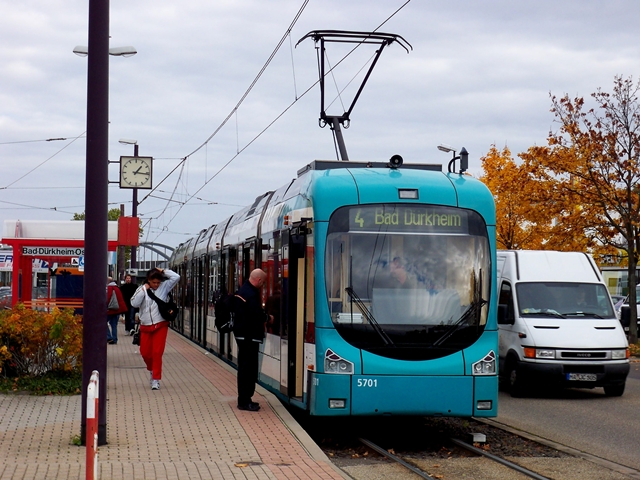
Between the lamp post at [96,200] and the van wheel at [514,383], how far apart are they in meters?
8.39

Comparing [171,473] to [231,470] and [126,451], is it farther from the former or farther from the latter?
[126,451]

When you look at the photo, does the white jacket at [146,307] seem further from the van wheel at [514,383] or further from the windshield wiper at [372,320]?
the van wheel at [514,383]

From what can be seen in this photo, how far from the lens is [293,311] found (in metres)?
11.7

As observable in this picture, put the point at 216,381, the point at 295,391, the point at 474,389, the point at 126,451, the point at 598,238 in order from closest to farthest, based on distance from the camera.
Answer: the point at 126,451
the point at 474,389
the point at 295,391
the point at 216,381
the point at 598,238

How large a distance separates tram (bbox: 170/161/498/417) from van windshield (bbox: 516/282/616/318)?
5600 mm

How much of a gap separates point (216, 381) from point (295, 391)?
3.75 metres

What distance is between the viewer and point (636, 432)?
1207 centimetres

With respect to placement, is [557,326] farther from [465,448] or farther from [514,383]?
[465,448]

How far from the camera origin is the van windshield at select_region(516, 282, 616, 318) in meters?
16.5

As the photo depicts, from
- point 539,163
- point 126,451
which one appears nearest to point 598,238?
point 539,163

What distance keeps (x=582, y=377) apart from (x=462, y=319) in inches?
213

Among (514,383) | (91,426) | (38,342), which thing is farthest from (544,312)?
(91,426)

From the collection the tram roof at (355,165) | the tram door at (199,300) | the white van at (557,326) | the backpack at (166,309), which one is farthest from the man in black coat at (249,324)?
the tram door at (199,300)

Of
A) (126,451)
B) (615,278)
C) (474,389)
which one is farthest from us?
(615,278)
